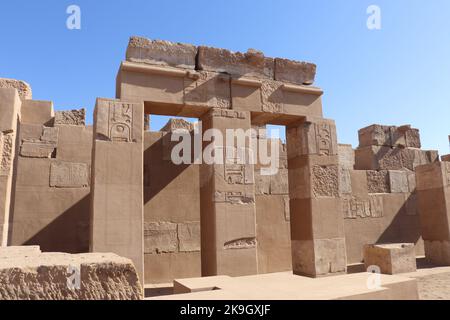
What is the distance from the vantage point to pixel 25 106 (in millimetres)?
6371

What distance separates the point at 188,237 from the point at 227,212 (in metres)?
1.84

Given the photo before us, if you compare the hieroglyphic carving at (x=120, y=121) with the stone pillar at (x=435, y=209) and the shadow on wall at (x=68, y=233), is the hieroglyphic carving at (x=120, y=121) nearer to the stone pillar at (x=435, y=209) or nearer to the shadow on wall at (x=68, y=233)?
the shadow on wall at (x=68, y=233)

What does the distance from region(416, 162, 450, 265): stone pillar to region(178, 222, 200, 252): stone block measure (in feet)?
19.6

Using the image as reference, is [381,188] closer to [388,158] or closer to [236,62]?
[388,158]

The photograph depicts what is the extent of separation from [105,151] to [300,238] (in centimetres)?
371

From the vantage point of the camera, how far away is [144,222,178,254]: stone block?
21.8ft

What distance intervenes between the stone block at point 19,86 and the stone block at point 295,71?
489 centimetres

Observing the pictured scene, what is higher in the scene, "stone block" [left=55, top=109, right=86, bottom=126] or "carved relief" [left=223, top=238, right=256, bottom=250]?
"stone block" [left=55, top=109, right=86, bottom=126]

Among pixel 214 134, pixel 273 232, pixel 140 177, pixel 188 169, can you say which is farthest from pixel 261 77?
pixel 273 232

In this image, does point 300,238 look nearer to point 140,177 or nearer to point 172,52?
point 140,177

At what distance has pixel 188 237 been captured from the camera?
6957 millimetres

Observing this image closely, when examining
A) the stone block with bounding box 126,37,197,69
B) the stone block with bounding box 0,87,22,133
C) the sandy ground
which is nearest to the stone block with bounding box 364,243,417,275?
the sandy ground

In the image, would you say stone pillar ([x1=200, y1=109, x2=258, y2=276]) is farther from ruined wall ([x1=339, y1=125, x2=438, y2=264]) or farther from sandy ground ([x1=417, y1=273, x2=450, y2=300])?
ruined wall ([x1=339, y1=125, x2=438, y2=264])

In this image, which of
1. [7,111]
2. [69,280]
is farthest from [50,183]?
[69,280]
